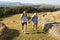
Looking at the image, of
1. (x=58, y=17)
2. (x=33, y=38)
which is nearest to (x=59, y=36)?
(x=33, y=38)

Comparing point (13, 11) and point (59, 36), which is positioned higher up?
point (59, 36)

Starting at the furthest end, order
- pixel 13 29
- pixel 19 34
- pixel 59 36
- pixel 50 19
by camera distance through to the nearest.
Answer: pixel 50 19
pixel 13 29
pixel 19 34
pixel 59 36

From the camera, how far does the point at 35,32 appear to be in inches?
775

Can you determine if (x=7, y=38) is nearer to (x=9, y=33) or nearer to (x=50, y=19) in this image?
(x=9, y=33)

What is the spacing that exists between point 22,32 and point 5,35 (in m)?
1.76

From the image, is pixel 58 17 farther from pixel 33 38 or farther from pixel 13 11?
pixel 13 11

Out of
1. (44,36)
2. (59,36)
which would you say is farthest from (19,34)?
(59,36)

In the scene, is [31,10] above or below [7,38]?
below

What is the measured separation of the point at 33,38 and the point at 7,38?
1999 millimetres

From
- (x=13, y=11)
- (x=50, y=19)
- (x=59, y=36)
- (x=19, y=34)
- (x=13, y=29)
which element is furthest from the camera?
(x=13, y=11)

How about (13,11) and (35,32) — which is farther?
(13,11)

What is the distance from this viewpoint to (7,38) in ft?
59.4

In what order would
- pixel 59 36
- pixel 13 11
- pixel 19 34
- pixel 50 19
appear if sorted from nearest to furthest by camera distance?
pixel 59 36
pixel 19 34
pixel 50 19
pixel 13 11

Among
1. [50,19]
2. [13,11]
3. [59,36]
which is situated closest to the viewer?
[59,36]
